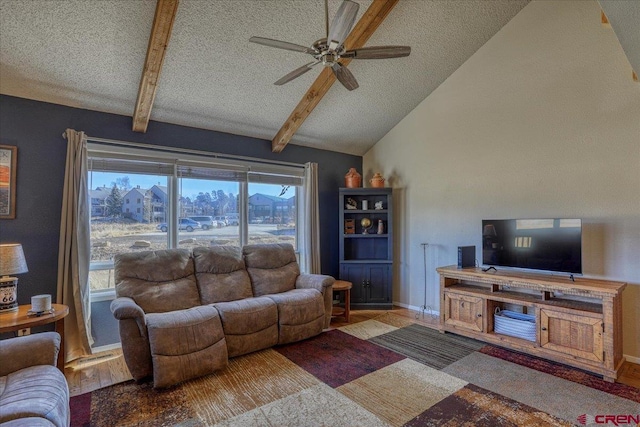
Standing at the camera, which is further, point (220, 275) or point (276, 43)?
point (220, 275)

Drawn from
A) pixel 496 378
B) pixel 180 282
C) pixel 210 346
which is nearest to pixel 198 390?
pixel 210 346

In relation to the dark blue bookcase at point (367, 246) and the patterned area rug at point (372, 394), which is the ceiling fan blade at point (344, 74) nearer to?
the dark blue bookcase at point (367, 246)

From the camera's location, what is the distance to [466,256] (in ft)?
12.7

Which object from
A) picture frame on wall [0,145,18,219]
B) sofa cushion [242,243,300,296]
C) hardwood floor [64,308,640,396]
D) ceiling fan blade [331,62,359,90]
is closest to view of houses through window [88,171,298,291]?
sofa cushion [242,243,300,296]

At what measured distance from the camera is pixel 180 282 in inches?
134

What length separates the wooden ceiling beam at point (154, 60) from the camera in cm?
247

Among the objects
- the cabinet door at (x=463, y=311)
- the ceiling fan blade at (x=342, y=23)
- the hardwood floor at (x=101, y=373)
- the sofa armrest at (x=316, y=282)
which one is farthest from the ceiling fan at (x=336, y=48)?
the hardwood floor at (x=101, y=373)

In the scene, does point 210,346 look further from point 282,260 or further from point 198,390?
point 282,260

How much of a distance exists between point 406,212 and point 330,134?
5.45 ft

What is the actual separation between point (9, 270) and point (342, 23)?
3035mm

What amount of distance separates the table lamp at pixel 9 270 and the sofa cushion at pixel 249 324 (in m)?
1.57

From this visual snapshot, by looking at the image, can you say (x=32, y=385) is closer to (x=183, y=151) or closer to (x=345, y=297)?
(x=183, y=151)

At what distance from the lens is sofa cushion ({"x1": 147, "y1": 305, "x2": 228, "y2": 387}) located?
2553 millimetres

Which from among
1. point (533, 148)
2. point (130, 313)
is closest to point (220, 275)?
point (130, 313)
